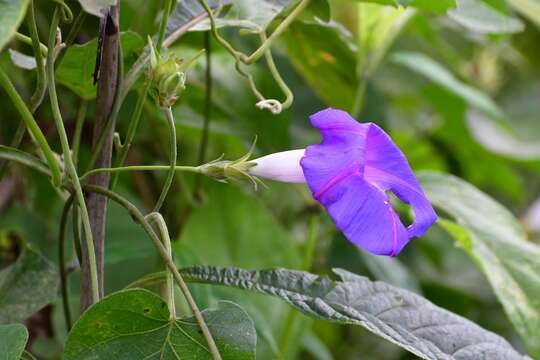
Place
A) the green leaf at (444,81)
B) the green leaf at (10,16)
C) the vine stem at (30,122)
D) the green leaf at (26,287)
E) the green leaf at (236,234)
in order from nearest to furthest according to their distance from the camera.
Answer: the green leaf at (10,16) → the vine stem at (30,122) → the green leaf at (26,287) → the green leaf at (236,234) → the green leaf at (444,81)

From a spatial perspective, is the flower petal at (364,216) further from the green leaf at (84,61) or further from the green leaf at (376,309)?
the green leaf at (84,61)

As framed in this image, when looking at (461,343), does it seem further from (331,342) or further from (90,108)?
(331,342)

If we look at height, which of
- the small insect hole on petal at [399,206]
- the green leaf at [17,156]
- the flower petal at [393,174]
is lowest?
the small insect hole on petal at [399,206]

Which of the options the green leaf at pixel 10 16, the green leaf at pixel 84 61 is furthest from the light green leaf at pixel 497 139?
the green leaf at pixel 10 16

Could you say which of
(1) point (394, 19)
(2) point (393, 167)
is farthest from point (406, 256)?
(2) point (393, 167)

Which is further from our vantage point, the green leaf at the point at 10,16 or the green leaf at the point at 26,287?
the green leaf at the point at 26,287

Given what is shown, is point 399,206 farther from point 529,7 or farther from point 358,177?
point 358,177

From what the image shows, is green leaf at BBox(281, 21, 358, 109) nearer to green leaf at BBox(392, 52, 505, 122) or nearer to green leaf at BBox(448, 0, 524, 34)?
green leaf at BBox(448, 0, 524, 34)
